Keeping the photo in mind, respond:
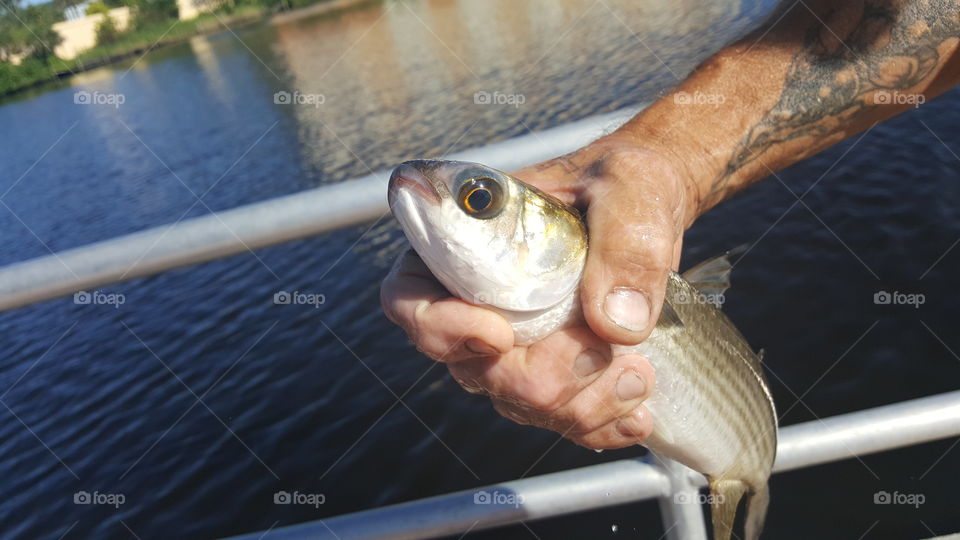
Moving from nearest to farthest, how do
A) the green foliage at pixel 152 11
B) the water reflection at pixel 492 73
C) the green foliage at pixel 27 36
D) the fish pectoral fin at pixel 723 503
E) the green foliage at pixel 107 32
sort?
the fish pectoral fin at pixel 723 503
the water reflection at pixel 492 73
the green foliage at pixel 27 36
the green foliage at pixel 152 11
the green foliage at pixel 107 32

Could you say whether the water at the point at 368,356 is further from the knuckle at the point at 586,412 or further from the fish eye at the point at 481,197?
the knuckle at the point at 586,412

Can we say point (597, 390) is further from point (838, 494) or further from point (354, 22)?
point (354, 22)

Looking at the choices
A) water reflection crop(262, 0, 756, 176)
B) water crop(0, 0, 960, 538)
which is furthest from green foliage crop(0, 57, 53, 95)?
water crop(0, 0, 960, 538)

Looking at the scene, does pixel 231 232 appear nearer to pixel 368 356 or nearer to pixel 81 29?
pixel 368 356

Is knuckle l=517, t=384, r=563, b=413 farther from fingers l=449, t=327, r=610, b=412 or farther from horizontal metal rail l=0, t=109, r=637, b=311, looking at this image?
horizontal metal rail l=0, t=109, r=637, b=311

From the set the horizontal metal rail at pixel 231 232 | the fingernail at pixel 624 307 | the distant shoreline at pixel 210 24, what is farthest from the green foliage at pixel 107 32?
the fingernail at pixel 624 307

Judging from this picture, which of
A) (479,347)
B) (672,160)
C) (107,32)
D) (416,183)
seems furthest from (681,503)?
(107,32)
